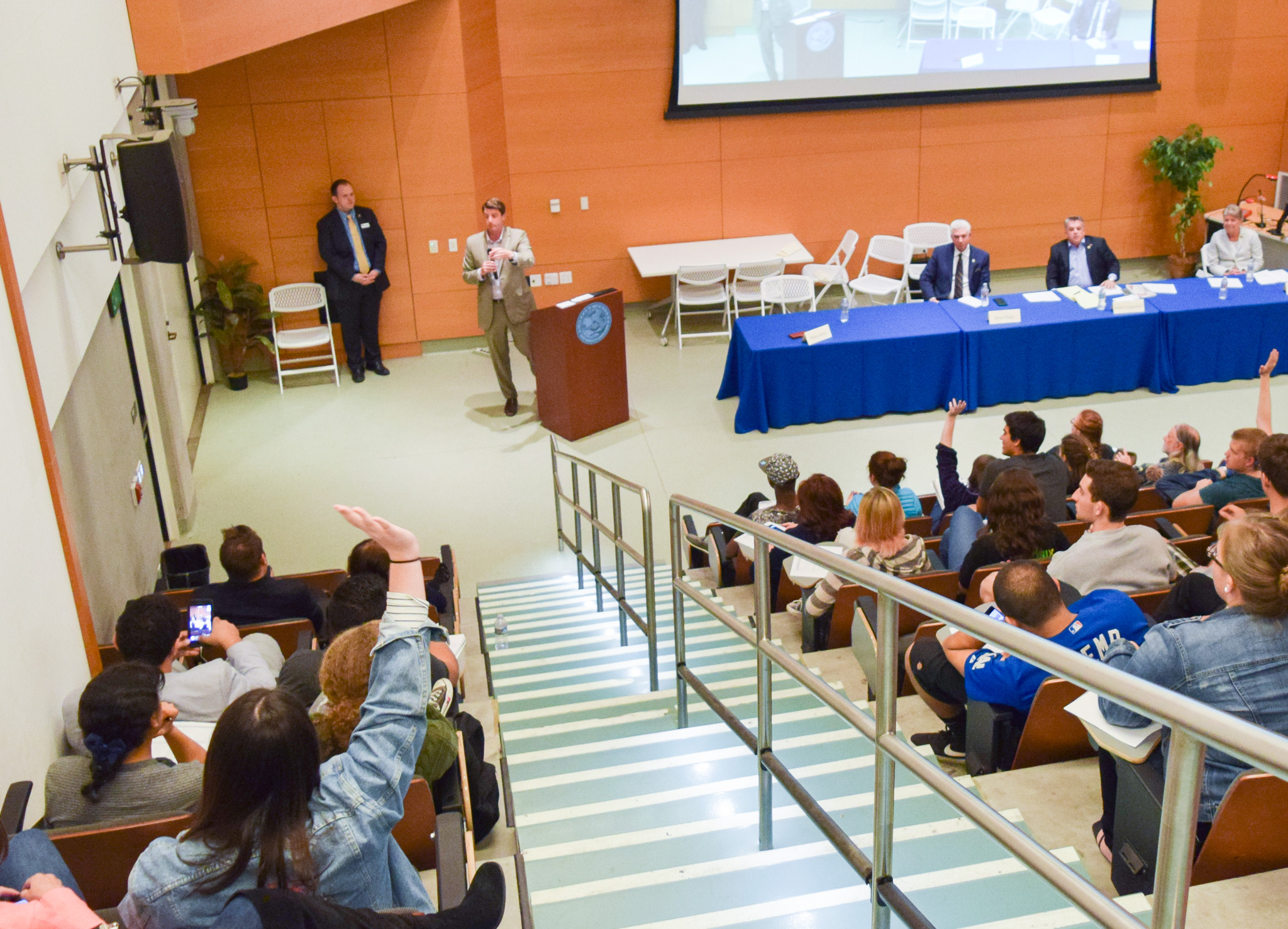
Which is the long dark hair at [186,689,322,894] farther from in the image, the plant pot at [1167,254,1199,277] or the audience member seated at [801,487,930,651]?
the plant pot at [1167,254,1199,277]

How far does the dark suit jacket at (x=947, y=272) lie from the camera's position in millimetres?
9562

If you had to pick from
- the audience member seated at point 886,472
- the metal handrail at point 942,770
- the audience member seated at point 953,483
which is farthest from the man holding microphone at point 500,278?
the metal handrail at point 942,770

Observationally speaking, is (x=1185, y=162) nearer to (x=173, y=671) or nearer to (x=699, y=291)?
(x=699, y=291)

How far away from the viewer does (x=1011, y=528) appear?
4.30m

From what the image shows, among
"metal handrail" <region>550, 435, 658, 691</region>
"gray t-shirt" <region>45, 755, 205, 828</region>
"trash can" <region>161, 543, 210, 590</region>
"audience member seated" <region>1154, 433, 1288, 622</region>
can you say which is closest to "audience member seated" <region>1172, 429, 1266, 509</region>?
"audience member seated" <region>1154, 433, 1288, 622</region>

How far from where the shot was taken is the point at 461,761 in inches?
113

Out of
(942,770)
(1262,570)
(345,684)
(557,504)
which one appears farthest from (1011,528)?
(557,504)

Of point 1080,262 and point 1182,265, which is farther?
point 1182,265

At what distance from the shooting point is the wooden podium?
844 centimetres

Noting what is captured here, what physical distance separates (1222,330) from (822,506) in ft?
18.9

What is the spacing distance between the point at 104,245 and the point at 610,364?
4.40 metres

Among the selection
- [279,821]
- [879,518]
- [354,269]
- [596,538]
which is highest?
[279,821]

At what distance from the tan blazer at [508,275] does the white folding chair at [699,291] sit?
5.72 feet

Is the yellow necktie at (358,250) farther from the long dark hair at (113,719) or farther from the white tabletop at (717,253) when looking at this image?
the long dark hair at (113,719)
